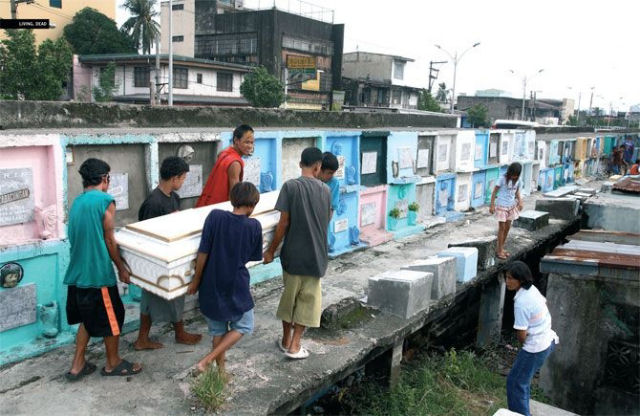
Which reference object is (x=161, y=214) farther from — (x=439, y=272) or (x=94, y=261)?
A: (x=439, y=272)

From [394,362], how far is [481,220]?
6869 millimetres

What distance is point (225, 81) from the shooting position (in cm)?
3033

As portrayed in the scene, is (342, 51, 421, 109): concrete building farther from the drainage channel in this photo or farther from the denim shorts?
the denim shorts

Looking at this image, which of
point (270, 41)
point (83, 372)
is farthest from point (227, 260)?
point (270, 41)

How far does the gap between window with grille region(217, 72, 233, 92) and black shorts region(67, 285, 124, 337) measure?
2739cm

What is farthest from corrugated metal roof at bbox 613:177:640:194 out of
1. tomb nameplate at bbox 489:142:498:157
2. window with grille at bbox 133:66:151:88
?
window with grille at bbox 133:66:151:88

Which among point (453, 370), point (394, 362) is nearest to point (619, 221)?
point (453, 370)

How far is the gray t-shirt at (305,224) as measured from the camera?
4.21 metres

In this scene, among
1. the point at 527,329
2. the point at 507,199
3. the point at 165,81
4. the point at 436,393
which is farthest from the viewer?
the point at 165,81

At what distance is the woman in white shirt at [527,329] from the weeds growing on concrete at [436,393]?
77 cm

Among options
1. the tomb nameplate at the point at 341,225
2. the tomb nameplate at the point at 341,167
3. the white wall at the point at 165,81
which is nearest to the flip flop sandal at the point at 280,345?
the tomb nameplate at the point at 341,225

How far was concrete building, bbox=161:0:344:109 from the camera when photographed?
34156 millimetres

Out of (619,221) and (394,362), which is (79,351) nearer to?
(394,362)

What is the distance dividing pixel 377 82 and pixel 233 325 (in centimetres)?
3949
